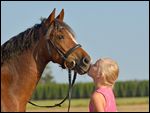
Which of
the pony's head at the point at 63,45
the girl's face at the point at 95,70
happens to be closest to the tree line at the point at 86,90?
the pony's head at the point at 63,45

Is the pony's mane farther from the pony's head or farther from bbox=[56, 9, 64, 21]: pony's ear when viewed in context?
bbox=[56, 9, 64, 21]: pony's ear

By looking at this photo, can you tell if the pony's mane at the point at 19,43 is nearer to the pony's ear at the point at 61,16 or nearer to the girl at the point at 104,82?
the pony's ear at the point at 61,16

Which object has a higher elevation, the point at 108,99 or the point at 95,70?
the point at 95,70

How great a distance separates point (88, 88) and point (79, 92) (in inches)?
48.2

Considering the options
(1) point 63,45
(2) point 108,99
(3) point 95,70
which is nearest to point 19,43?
(1) point 63,45

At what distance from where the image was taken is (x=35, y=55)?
663 cm

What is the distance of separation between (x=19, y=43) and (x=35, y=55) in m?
0.28

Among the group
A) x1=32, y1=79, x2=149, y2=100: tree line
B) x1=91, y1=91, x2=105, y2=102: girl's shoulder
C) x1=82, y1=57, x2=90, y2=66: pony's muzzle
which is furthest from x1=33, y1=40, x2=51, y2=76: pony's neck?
x1=32, y1=79, x2=149, y2=100: tree line

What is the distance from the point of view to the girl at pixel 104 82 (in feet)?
18.7

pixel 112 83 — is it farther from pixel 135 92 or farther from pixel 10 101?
pixel 135 92

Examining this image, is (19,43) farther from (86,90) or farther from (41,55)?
(86,90)

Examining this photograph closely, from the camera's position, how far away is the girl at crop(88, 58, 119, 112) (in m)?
5.70

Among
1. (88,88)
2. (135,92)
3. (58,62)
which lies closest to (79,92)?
(88,88)

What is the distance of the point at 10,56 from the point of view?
6457 millimetres
